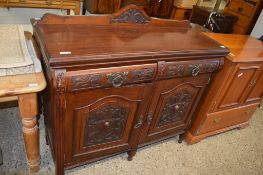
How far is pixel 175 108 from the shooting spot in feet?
4.94

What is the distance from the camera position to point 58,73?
3.22 feet

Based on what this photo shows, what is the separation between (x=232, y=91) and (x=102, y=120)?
0.95m

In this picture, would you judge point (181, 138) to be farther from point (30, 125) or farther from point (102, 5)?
point (102, 5)

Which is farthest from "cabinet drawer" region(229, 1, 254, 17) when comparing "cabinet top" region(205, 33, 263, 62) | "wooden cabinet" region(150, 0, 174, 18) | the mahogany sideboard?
the mahogany sideboard

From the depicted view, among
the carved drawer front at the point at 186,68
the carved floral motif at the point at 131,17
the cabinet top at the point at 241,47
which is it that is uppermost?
the carved floral motif at the point at 131,17

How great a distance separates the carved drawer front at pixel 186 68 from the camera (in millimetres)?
1230

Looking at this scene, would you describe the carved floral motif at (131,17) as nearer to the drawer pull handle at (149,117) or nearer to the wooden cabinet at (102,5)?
the drawer pull handle at (149,117)

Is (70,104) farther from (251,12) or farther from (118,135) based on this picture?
(251,12)

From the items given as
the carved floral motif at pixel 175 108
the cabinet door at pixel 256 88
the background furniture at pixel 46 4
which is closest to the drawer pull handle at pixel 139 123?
the carved floral motif at pixel 175 108

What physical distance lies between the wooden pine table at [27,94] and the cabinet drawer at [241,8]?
9.87ft

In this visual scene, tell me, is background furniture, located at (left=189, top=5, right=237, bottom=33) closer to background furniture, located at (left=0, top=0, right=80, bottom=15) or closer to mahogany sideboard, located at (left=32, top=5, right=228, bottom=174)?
mahogany sideboard, located at (left=32, top=5, right=228, bottom=174)

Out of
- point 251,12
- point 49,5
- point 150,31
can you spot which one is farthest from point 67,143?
point 251,12

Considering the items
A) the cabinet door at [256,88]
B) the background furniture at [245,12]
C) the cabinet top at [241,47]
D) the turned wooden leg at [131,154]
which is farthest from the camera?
the background furniture at [245,12]

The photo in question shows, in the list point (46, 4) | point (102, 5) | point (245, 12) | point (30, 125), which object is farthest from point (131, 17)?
point (245, 12)
